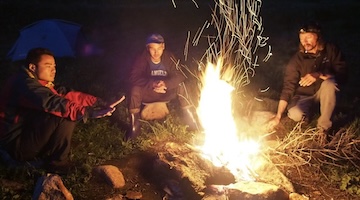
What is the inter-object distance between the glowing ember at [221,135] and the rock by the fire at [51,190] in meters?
1.75

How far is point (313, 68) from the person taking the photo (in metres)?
6.30

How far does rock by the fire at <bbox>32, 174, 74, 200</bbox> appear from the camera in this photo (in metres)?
4.14

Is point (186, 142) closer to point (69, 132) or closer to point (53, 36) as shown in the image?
point (69, 132)

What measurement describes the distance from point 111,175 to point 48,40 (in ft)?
23.1

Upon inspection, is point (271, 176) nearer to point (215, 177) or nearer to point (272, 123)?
point (215, 177)

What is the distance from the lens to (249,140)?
17.8 feet

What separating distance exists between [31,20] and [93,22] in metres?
2.31

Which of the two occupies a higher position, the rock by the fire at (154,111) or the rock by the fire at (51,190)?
the rock by the fire at (154,111)

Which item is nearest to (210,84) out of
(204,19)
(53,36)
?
(53,36)

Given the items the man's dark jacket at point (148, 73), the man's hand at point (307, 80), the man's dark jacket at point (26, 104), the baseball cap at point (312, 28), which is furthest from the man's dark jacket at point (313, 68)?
the man's dark jacket at point (26, 104)

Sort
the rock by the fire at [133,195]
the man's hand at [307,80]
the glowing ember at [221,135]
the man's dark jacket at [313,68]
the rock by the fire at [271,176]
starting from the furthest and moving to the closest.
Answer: the man's dark jacket at [313,68]
the man's hand at [307,80]
the glowing ember at [221,135]
the rock by the fire at [271,176]
the rock by the fire at [133,195]

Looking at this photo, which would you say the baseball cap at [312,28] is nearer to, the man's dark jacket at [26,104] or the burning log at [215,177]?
the burning log at [215,177]

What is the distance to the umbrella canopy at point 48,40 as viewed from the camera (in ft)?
35.1

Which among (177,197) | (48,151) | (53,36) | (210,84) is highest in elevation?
(53,36)
